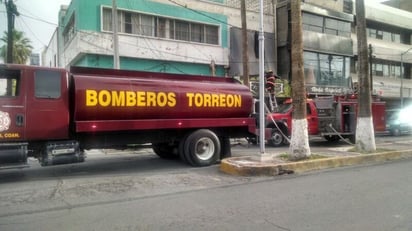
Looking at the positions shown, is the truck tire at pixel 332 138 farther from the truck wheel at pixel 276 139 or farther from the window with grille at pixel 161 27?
the window with grille at pixel 161 27

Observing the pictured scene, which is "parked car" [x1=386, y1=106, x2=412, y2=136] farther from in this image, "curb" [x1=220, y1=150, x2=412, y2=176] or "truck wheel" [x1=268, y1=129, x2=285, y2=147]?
"curb" [x1=220, y1=150, x2=412, y2=176]

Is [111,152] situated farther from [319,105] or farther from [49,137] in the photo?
[319,105]

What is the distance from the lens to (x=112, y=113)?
10.8 m

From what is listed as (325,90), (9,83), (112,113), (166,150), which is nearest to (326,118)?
(166,150)

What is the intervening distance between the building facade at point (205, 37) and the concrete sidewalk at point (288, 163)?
15.0 meters

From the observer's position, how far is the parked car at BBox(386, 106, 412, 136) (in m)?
27.6

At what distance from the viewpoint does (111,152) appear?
55.4 ft

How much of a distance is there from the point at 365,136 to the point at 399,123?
1545 cm

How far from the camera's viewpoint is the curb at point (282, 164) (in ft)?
34.4

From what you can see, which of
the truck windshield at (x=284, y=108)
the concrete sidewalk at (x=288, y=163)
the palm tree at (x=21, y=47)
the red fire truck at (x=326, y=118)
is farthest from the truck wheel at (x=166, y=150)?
the palm tree at (x=21, y=47)

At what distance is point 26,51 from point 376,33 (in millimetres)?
42272

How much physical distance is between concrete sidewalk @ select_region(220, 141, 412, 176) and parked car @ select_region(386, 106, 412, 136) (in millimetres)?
15155

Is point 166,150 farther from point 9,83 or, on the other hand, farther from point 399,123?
point 399,123

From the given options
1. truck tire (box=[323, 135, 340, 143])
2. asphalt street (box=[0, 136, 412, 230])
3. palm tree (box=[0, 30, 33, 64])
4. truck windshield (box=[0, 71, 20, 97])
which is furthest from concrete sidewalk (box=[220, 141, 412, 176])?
palm tree (box=[0, 30, 33, 64])
